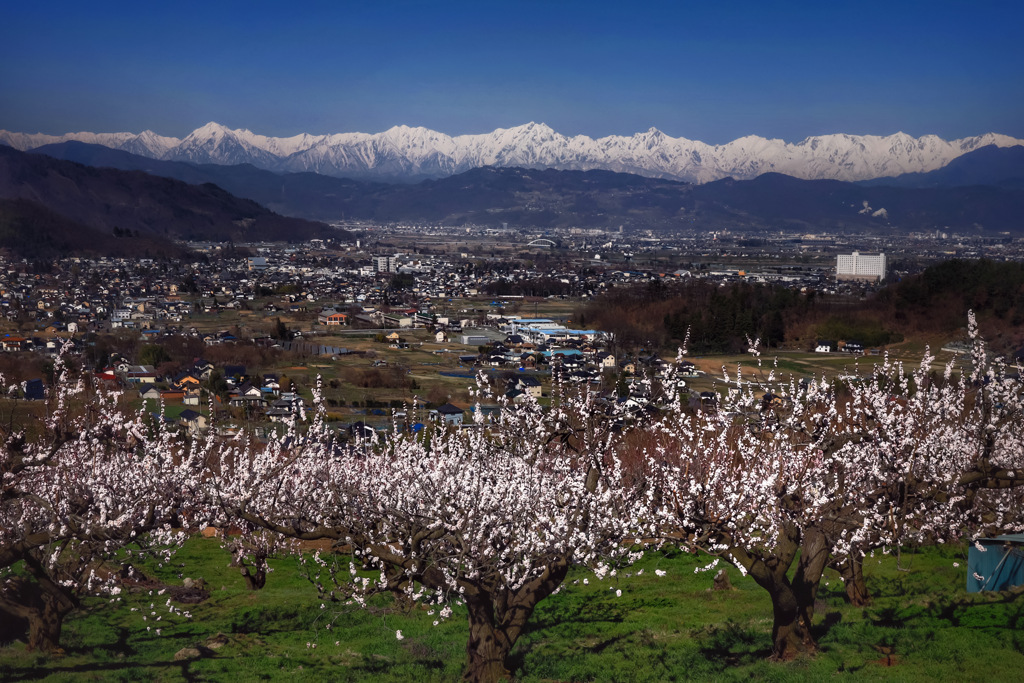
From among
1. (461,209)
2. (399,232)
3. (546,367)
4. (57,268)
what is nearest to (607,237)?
(399,232)

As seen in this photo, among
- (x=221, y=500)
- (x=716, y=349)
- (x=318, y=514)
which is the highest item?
(x=221, y=500)

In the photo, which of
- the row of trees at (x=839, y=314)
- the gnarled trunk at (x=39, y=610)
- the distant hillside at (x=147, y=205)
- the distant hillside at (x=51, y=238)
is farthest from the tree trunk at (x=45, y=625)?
the distant hillside at (x=147, y=205)

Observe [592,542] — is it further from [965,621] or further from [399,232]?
[399,232]


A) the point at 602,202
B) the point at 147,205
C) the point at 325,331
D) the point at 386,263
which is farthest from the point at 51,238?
the point at 602,202

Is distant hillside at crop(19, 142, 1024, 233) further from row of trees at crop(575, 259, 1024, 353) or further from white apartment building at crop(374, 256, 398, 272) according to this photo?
row of trees at crop(575, 259, 1024, 353)

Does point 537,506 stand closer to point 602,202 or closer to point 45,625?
point 45,625

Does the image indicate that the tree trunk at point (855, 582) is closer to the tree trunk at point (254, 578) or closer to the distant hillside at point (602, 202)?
the tree trunk at point (254, 578)
